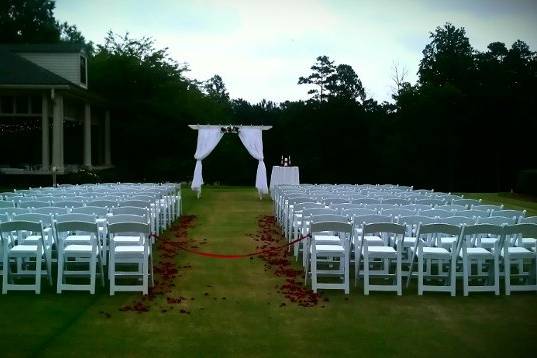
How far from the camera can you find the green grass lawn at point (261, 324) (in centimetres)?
599

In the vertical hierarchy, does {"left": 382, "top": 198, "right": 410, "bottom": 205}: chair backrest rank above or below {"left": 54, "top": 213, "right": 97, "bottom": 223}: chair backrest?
below

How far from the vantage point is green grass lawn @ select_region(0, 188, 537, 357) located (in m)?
5.99

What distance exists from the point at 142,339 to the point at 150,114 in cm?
3239

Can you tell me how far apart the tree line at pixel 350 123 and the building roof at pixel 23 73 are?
25.3ft

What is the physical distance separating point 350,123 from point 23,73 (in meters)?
24.4

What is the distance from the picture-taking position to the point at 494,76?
44.4m

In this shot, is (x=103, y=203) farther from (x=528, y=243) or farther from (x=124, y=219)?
(x=528, y=243)

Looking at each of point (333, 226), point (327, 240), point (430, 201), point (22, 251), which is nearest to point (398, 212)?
point (327, 240)

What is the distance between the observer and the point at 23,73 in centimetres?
2875

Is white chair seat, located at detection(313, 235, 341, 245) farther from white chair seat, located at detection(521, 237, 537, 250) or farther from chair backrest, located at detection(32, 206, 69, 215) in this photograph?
→ chair backrest, located at detection(32, 206, 69, 215)

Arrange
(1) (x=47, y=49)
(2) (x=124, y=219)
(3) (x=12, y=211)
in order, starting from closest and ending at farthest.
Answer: (2) (x=124, y=219) < (3) (x=12, y=211) < (1) (x=47, y=49)

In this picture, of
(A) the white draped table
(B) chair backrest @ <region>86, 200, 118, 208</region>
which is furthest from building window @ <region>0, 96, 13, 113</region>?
(B) chair backrest @ <region>86, 200, 118, 208</region>

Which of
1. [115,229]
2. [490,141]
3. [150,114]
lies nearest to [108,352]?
[115,229]

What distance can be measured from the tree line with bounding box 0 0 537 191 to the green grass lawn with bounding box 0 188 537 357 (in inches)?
1153
